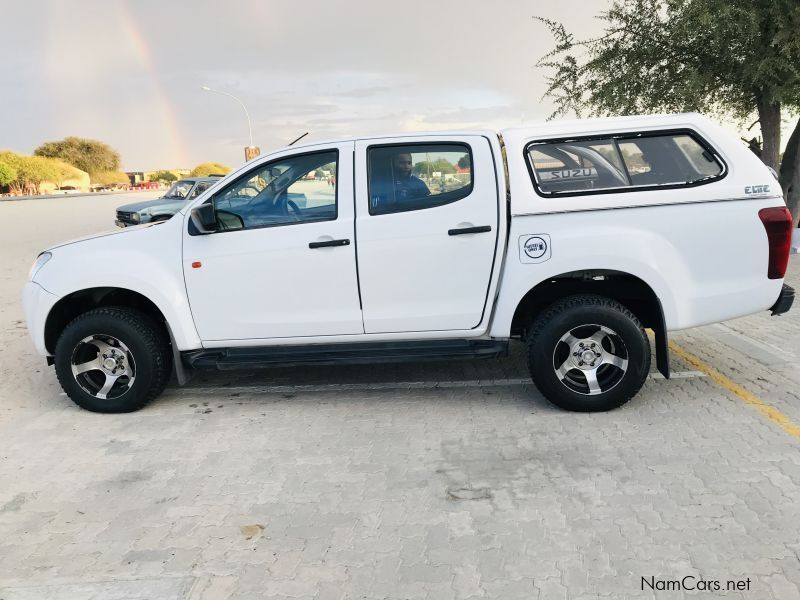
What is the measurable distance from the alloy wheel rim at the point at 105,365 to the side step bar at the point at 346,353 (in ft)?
1.71

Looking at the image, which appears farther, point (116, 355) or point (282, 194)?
point (116, 355)

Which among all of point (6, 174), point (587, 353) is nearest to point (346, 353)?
point (587, 353)

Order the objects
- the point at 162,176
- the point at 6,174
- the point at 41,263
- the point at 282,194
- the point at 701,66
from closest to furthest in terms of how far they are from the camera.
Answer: the point at 282,194 < the point at 41,263 < the point at 701,66 < the point at 6,174 < the point at 162,176

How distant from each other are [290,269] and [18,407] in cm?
267

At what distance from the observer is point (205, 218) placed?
4441mm

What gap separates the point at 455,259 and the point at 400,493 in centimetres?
166

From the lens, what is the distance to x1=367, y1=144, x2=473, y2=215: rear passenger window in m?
4.43

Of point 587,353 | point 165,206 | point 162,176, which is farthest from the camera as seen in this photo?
point 162,176

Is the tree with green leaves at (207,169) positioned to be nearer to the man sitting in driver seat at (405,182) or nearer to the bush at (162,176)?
the bush at (162,176)

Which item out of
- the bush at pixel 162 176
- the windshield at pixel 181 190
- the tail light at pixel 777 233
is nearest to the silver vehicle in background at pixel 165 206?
the windshield at pixel 181 190

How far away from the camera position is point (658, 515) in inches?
123

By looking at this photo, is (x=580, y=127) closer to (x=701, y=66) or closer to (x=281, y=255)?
(x=281, y=255)

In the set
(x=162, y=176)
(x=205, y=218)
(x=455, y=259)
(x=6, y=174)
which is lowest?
(x=455, y=259)

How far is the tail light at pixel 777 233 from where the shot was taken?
4117mm
